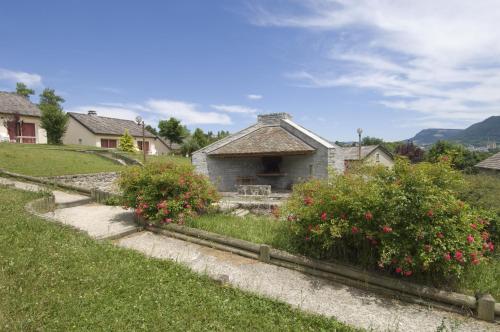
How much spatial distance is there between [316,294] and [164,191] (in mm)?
5231

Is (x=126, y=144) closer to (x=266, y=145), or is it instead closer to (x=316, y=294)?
(x=266, y=145)

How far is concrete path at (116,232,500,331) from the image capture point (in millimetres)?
3988

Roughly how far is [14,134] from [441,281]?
1427 inches

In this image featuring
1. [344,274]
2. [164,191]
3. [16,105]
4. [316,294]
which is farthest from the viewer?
[16,105]

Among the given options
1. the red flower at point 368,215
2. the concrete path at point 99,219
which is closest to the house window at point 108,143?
the concrete path at point 99,219

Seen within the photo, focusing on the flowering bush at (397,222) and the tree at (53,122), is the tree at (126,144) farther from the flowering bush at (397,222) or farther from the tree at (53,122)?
the flowering bush at (397,222)

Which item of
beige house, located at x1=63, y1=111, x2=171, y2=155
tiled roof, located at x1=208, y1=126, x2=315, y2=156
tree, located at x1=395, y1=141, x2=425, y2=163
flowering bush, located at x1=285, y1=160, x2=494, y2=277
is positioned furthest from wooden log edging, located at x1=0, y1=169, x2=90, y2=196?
tree, located at x1=395, y1=141, x2=425, y2=163

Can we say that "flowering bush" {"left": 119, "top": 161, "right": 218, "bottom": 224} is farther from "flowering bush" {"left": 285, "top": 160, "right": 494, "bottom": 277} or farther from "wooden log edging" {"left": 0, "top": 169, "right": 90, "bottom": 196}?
"wooden log edging" {"left": 0, "top": 169, "right": 90, "bottom": 196}

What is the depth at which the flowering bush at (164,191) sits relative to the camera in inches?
309

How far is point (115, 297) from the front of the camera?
13.3 feet

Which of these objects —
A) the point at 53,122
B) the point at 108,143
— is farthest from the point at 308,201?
the point at 108,143

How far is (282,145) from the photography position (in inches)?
627

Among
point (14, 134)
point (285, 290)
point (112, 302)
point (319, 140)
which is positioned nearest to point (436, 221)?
point (285, 290)

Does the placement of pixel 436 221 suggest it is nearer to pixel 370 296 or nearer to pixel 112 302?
pixel 370 296
